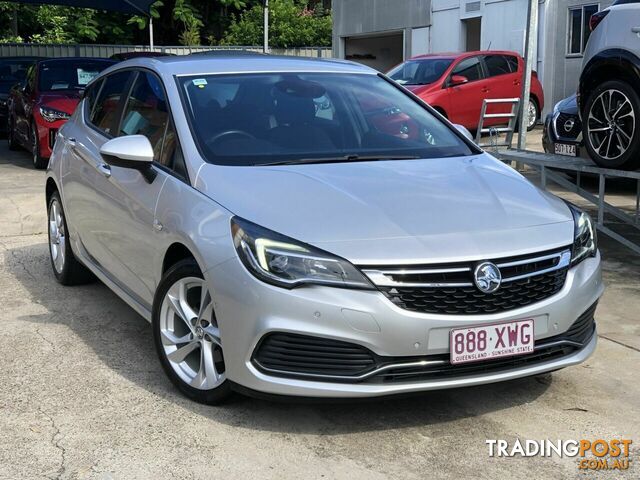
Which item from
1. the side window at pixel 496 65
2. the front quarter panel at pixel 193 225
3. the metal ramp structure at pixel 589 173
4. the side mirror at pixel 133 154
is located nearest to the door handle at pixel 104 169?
the side mirror at pixel 133 154

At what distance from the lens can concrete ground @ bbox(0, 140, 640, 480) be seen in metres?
3.34

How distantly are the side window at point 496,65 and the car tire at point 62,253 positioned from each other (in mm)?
12249

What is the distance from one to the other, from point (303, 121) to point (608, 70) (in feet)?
9.41

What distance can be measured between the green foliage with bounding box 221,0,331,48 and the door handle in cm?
3066

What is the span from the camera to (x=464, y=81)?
16.1 meters

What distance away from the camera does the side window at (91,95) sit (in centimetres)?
588

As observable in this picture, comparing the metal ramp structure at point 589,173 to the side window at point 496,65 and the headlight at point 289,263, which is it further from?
the side window at point 496,65

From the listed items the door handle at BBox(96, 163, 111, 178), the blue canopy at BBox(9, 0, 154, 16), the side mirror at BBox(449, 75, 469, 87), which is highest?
the blue canopy at BBox(9, 0, 154, 16)

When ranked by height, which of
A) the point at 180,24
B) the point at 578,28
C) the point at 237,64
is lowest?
the point at 237,64

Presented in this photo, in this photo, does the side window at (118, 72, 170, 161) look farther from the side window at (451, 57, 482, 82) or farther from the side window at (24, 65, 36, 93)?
the side window at (451, 57, 482, 82)

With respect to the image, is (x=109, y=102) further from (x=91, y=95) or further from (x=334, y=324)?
(x=334, y=324)

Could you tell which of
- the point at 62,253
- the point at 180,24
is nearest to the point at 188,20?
the point at 180,24

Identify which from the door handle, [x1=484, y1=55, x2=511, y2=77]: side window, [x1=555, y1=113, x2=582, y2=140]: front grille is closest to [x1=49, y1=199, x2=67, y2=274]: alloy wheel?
the door handle

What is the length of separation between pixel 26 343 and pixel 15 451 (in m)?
1.43
